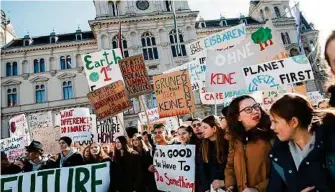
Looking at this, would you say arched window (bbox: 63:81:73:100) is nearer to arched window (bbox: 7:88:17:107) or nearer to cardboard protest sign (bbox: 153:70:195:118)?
arched window (bbox: 7:88:17:107)

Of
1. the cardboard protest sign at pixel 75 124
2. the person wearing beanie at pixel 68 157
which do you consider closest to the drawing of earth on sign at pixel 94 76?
the cardboard protest sign at pixel 75 124

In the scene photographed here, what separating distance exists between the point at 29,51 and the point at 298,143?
3706cm

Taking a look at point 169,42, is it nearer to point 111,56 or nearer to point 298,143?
point 111,56

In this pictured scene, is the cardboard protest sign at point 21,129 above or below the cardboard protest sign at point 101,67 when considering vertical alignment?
below

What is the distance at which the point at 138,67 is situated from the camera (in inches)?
337

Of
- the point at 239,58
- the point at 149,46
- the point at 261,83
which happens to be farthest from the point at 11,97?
the point at 261,83

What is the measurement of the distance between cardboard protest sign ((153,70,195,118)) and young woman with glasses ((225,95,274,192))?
4.39 metres

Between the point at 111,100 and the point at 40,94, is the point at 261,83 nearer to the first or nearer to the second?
the point at 111,100

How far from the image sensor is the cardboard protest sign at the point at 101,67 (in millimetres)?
9220

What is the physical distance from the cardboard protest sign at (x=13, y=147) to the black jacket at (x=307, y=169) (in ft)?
39.6

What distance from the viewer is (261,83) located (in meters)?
6.77

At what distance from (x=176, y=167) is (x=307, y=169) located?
290cm

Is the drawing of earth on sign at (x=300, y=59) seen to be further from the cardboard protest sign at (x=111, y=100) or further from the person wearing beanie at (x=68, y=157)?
the person wearing beanie at (x=68, y=157)

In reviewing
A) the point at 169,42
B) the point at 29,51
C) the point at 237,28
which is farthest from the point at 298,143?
the point at 29,51
